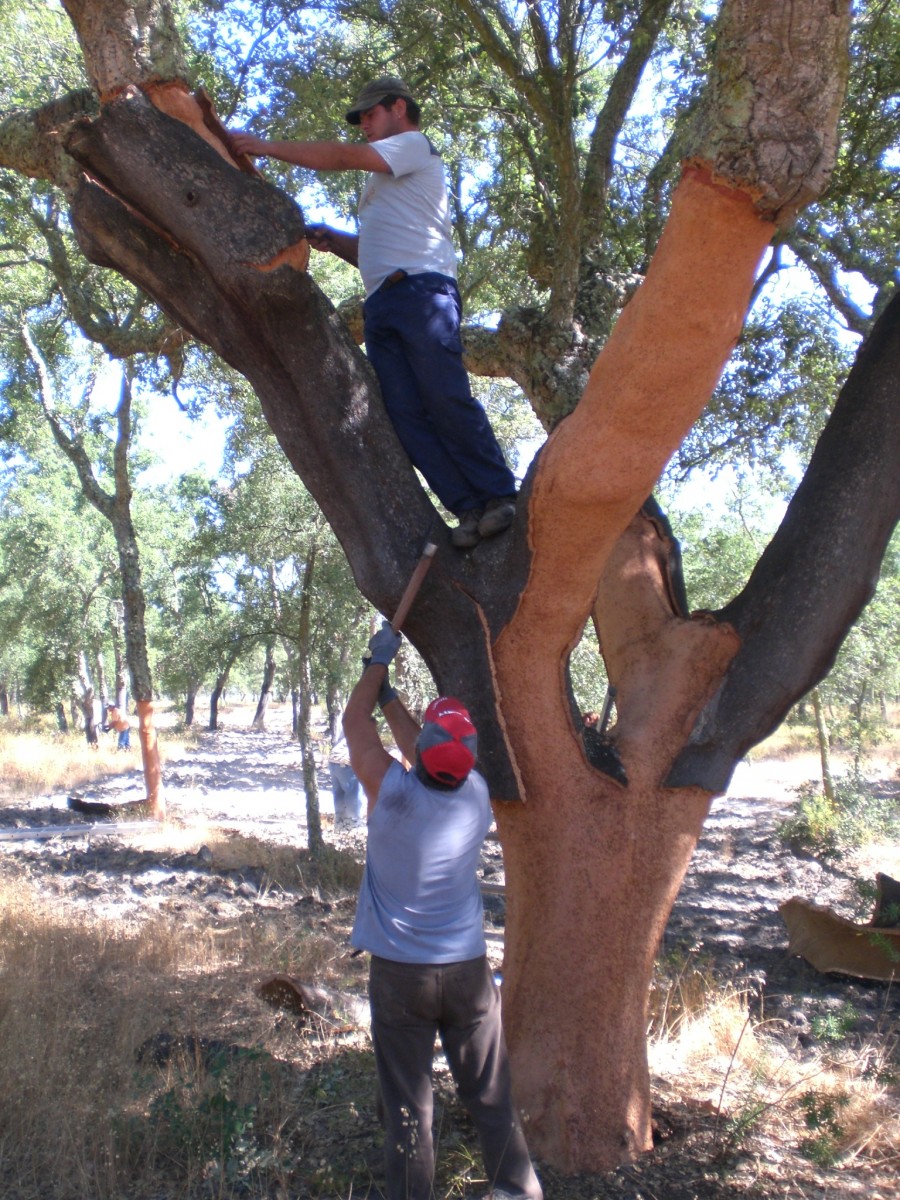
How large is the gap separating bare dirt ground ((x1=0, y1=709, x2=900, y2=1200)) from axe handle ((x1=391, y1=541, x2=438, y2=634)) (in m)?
1.86

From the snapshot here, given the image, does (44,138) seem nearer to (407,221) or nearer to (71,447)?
(407,221)

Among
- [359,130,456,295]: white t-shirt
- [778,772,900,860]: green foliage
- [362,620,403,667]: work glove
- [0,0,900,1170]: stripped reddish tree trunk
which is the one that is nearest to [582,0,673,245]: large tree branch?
[359,130,456,295]: white t-shirt

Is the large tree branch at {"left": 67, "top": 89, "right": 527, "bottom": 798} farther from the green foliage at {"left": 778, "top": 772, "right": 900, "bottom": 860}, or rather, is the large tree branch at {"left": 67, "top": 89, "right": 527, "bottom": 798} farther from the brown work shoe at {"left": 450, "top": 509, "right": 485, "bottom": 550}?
the green foliage at {"left": 778, "top": 772, "right": 900, "bottom": 860}

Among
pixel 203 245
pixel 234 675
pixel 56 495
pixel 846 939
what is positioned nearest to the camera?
pixel 203 245

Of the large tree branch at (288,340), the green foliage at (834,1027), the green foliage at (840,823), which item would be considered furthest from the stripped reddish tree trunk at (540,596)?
Result: the green foliage at (840,823)

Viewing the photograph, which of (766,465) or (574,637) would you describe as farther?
(766,465)

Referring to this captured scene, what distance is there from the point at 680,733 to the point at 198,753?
28669 millimetres

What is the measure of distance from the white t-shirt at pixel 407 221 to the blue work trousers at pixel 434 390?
7 cm

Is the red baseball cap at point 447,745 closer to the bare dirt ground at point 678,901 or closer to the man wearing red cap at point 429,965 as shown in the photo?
the man wearing red cap at point 429,965

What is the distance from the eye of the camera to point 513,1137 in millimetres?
3062

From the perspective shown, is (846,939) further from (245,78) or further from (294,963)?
(245,78)

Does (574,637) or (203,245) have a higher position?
(203,245)

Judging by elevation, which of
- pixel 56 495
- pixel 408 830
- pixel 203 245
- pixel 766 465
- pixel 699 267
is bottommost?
pixel 408 830

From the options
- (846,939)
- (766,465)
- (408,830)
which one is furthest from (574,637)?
(766,465)
